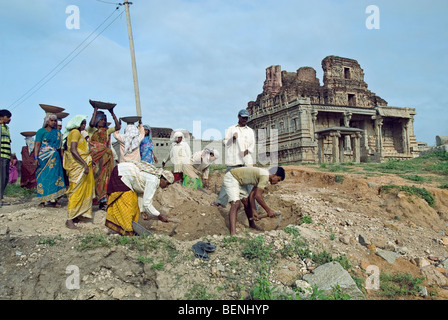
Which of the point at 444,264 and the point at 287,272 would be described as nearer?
the point at 287,272

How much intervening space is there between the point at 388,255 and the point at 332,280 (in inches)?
54.5

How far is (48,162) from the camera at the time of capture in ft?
16.8

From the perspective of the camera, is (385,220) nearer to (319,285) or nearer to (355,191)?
(355,191)

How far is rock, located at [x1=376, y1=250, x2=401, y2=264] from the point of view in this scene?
13.4ft

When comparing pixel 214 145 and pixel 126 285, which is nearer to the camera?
pixel 126 285

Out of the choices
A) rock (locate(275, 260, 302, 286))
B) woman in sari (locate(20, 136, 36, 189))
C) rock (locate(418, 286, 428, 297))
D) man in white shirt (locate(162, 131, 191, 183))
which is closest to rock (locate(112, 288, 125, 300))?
rock (locate(275, 260, 302, 286))

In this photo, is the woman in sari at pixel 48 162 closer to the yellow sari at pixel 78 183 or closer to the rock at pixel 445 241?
the yellow sari at pixel 78 183

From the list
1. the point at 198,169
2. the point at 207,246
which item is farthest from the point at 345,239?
A: the point at 198,169

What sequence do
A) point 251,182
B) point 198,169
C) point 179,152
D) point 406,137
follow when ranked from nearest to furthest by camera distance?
point 251,182 → point 179,152 → point 198,169 → point 406,137

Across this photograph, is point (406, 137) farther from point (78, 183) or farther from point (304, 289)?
point (78, 183)

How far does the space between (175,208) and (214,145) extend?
1290 cm
